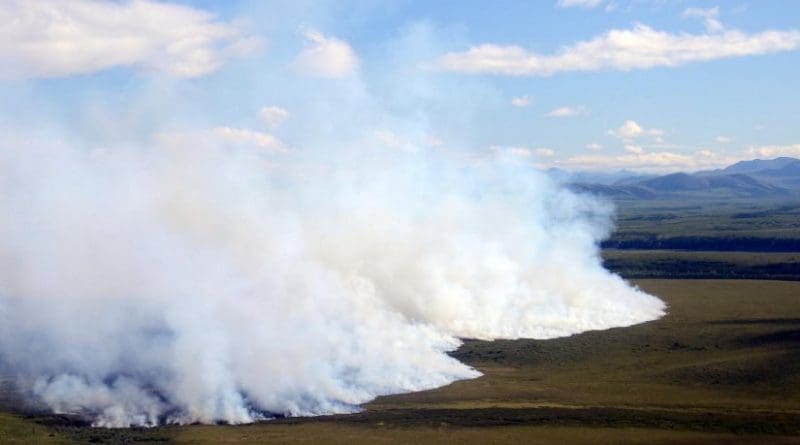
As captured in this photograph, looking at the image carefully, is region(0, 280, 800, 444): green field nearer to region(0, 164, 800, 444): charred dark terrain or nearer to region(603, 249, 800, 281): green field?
region(0, 164, 800, 444): charred dark terrain

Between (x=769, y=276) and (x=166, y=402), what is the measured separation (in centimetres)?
13685

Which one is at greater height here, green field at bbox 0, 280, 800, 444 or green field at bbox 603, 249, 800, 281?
green field at bbox 603, 249, 800, 281

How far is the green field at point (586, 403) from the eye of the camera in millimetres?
67688

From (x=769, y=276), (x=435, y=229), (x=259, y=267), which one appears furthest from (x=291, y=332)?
(x=769, y=276)

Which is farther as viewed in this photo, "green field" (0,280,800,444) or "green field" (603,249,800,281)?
"green field" (603,249,800,281)

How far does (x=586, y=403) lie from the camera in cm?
7694

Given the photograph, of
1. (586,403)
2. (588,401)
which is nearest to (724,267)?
(588,401)

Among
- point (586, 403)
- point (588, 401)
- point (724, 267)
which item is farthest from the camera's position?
point (724, 267)

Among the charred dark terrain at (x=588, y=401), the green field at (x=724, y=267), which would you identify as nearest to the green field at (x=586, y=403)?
the charred dark terrain at (x=588, y=401)

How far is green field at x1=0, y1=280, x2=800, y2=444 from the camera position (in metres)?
67.7

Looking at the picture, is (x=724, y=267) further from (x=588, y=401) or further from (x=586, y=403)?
(x=586, y=403)

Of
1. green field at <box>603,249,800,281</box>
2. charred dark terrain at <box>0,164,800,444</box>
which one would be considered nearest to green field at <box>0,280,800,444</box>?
charred dark terrain at <box>0,164,800,444</box>

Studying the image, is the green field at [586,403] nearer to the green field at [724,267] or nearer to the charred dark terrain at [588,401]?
the charred dark terrain at [588,401]

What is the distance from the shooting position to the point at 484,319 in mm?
120562
